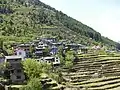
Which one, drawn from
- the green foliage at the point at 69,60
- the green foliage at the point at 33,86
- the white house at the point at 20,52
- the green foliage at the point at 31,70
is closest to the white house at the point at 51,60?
the green foliage at the point at 69,60

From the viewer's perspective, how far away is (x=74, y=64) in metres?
64.1

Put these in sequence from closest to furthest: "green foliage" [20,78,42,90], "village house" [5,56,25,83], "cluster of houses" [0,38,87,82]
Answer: "green foliage" [20,78,42,90], "village house" [5,56,25,83], "cluster of houses" [0,38,87,82]

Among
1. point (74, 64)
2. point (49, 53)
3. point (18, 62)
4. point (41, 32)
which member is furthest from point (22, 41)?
point (18, 62)

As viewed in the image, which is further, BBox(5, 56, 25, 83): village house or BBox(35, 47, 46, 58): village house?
BBox(35, 47, 46, 58): village house

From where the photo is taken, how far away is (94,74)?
183ft

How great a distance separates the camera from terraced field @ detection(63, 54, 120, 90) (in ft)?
156

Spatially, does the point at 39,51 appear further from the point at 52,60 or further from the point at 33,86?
the point at 33,86

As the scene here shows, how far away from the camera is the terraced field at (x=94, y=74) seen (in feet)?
156

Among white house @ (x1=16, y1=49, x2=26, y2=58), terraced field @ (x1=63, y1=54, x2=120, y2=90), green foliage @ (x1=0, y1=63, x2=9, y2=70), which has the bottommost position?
terraced field @ (x1=63, y1=54, x2=120, y2=90)

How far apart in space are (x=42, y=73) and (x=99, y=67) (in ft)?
54.7

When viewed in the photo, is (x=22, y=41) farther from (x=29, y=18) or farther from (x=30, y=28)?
(x=29, y=18)

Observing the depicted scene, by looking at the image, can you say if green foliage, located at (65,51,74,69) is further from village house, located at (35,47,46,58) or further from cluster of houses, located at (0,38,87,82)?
village house, located at (35,47,46,58)

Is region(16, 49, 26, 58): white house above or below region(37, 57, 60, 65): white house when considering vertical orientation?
Answer: above

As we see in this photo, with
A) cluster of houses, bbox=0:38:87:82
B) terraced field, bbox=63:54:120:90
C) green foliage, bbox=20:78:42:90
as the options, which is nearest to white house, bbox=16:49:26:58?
cluster of houses, bbox=0:38:87:82
